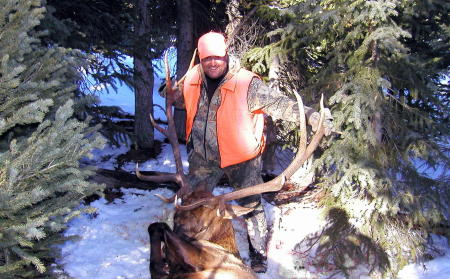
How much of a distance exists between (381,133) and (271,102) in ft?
6.61

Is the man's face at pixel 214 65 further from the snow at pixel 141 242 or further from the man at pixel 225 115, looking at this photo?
the snow at pixel 141 242

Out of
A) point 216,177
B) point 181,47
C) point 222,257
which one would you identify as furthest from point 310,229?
point 181,47

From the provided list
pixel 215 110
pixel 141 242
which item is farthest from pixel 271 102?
pixel 141 242

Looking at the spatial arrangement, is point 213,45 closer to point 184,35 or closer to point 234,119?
point 234,119

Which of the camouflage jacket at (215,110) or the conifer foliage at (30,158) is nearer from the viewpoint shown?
the conifer foliage at (30,158)

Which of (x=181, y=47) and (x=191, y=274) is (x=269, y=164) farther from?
(x=191, y=274)

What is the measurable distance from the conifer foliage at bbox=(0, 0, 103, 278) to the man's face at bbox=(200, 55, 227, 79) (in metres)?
1.38

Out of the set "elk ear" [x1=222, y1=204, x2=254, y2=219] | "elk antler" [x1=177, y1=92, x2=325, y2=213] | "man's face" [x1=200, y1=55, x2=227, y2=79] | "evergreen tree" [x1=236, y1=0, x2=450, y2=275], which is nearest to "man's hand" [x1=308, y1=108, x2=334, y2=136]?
"elk antler" [x1=177, y1=92, x2=325, y2=213]

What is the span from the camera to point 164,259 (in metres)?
3.51

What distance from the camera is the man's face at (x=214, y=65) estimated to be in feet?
13.3

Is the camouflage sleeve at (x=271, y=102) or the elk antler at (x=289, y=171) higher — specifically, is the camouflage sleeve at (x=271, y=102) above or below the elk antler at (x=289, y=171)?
above

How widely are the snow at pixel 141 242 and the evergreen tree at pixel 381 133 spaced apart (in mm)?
332

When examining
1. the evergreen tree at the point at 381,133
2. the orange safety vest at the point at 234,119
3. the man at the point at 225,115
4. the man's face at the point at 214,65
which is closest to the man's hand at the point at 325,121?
the man at the point at 225,115

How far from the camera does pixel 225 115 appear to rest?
4199mm
